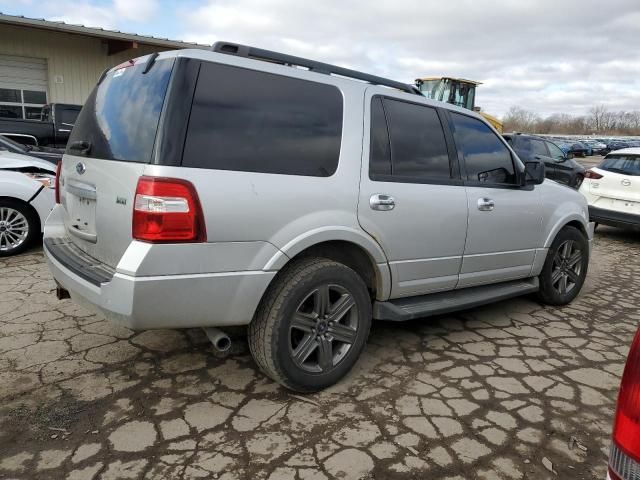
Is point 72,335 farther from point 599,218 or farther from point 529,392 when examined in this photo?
point 599,218

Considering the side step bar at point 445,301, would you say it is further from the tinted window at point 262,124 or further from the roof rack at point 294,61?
the roof rack at point 294,61

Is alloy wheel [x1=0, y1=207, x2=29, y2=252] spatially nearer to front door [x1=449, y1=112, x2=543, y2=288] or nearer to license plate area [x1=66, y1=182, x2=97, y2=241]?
license plate area [x1=66, y1=182, x2=97, y2=241]

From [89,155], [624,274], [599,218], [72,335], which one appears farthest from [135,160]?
[599,218]

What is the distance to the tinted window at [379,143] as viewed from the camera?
3.16 m

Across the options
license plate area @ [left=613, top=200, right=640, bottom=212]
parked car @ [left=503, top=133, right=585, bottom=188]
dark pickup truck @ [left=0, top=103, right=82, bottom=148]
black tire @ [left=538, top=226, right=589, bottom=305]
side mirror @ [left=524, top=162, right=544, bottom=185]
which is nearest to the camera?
side mirror @ [left=524, top=162, right=544, bottom=185]

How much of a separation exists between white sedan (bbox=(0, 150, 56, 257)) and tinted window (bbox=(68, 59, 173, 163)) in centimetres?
298

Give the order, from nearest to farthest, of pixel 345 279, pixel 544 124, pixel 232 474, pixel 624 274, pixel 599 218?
pixel 232 474, pixel 345 279, pixel 624 274, pixel 599 218, pixel 544 124

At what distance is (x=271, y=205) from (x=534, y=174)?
268cm

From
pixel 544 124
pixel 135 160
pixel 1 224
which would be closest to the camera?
pixel 135 160

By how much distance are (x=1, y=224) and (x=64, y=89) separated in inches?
422

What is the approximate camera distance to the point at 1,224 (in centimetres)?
563

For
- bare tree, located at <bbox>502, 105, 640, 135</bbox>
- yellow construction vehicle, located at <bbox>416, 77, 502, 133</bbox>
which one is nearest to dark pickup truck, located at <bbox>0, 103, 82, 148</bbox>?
yellow construction vehicle, located at <bbox>416, 77, 502, 133</bbox>

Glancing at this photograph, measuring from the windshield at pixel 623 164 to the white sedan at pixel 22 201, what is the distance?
870 centimetres

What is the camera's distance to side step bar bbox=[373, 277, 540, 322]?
3.31m
